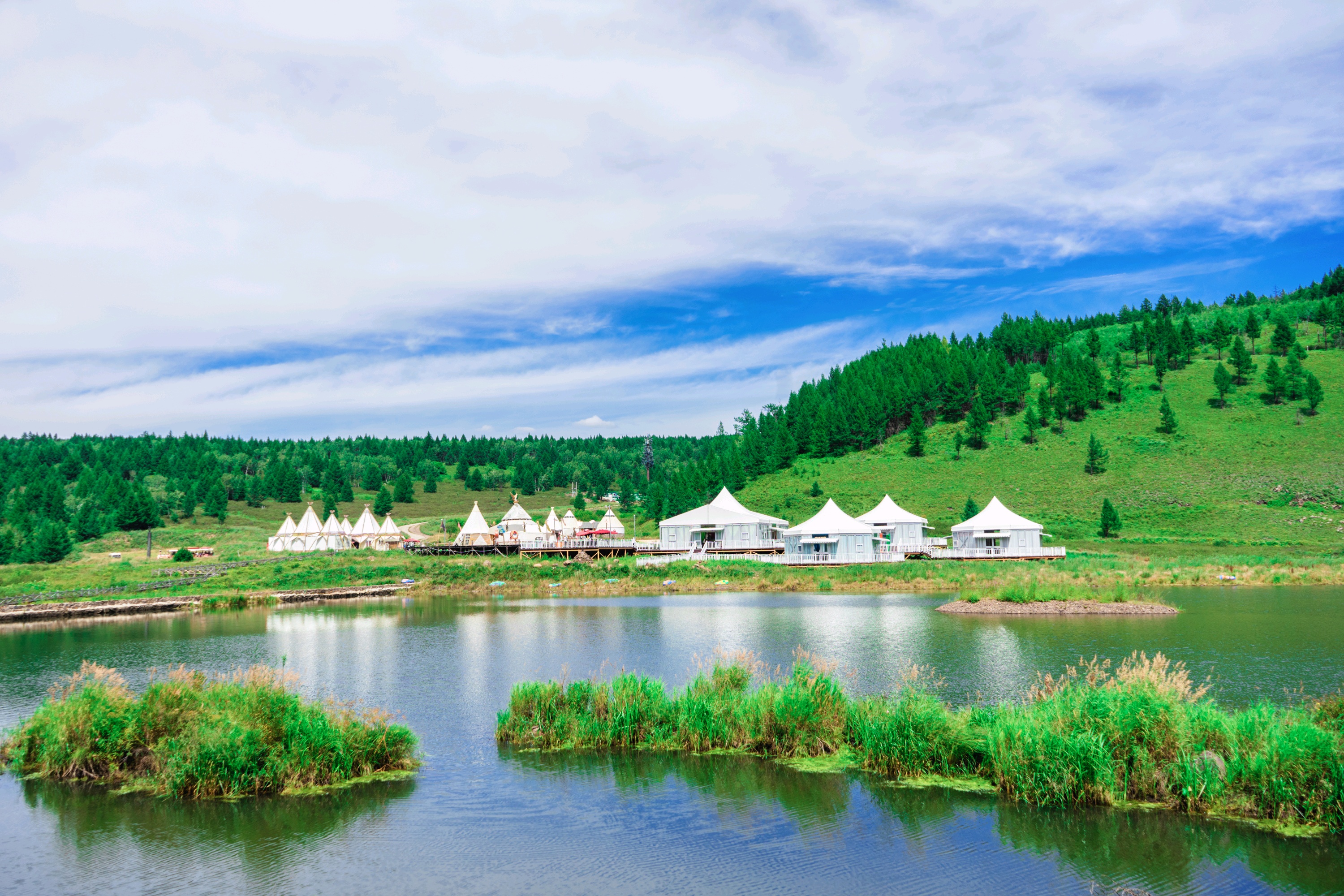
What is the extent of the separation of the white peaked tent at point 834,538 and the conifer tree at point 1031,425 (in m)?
42.2

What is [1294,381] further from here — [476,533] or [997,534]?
[476,533]

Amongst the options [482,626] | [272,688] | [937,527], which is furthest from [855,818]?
[937,527]

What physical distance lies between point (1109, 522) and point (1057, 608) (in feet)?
128

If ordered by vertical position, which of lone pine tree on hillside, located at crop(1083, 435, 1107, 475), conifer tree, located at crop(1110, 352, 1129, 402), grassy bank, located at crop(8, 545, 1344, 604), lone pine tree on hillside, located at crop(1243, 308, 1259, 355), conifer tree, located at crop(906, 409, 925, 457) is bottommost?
grassy bank, located at crop(8, 545, 1344, 604)

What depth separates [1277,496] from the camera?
74.6 meters

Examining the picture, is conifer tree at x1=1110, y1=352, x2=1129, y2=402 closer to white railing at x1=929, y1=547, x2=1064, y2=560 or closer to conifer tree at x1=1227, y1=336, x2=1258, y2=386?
conifer tree at x1=1227, y1=336, x2=1258, y2=386

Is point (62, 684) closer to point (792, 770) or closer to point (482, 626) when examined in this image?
point (482, 626)

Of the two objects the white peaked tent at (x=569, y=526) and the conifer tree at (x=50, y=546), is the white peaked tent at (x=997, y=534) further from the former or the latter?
the conifer tree at (x=50, y=546)

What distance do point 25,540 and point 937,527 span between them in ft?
313

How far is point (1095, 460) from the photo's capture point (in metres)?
87.4

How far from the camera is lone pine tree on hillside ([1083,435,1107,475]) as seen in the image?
86863 millimetres

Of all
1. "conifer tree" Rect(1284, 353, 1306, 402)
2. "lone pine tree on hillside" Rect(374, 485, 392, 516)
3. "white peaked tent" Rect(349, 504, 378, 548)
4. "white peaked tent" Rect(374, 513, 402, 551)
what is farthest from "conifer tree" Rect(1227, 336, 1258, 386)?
"lone pine tree on hillside" Rect(374, 485, 392, 516)

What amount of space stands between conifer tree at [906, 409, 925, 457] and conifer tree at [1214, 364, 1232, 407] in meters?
32.8

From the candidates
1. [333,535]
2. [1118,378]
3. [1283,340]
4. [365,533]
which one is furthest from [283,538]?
[1283,340]
